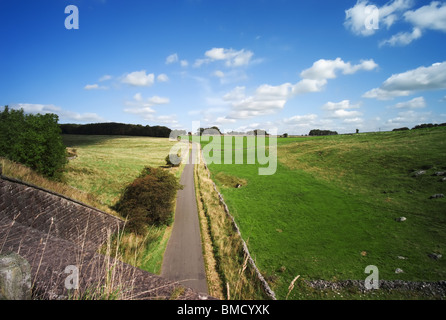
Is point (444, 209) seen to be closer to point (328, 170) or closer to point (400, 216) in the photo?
point (400, 216)

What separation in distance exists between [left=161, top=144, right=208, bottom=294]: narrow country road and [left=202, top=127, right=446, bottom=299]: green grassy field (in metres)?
4.68

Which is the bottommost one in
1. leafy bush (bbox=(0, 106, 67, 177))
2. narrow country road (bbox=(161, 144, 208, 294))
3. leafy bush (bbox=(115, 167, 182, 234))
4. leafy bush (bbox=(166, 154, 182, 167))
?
narrow country road (bbox=(161, 144, 208, 294))

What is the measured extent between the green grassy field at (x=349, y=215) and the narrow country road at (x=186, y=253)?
4.68m

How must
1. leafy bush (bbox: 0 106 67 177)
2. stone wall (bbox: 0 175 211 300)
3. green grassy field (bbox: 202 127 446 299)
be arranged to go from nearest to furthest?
stone wall (bbox: 0 175 211 300) < green grassy field (bbox: 202 127 446 299) < leafy bush (bbox: 0 106 67 177)

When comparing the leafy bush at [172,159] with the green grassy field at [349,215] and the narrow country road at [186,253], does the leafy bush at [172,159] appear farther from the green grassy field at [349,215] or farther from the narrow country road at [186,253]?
the narrow country road at [186,253]

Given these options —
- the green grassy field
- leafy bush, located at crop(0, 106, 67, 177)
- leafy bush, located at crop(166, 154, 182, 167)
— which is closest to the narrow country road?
the green grassy field

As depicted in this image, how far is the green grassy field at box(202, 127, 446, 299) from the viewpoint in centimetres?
1433

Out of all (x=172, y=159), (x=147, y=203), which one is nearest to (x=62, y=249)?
(x=147, y=203)

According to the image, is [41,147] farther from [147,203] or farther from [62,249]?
[62,249]

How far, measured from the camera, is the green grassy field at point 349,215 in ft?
47.0

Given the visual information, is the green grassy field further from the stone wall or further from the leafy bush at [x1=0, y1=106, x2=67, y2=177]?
the leafy bush at [x1=0, y1=106, x2=67, y2=177]

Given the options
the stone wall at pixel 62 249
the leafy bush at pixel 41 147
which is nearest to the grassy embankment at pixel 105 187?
the stone wall at pixel 62 249

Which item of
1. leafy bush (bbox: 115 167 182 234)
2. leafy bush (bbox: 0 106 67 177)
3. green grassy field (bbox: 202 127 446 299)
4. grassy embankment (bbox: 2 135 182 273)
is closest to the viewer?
grassy embankment (bbox: 2 135 182 273)
